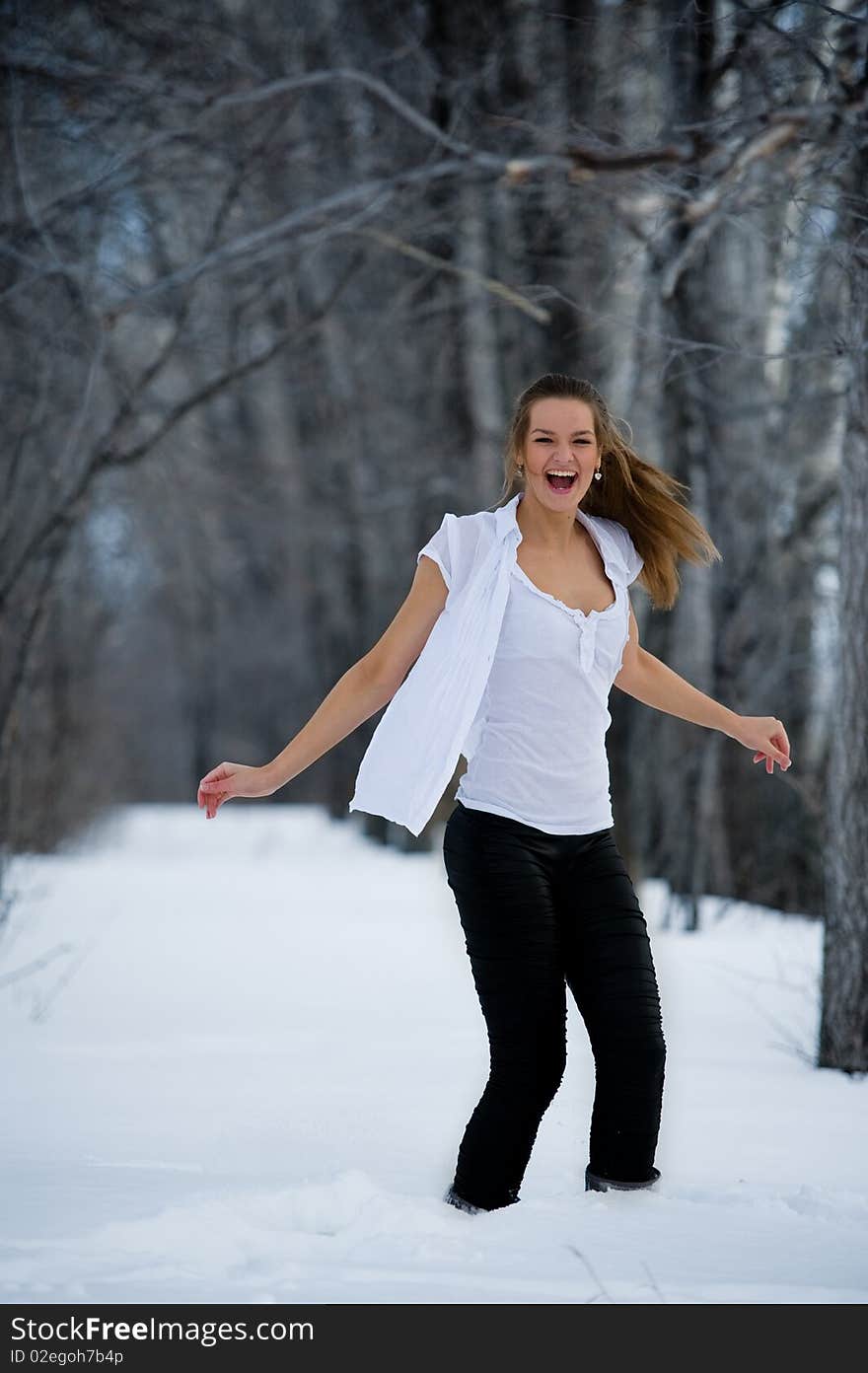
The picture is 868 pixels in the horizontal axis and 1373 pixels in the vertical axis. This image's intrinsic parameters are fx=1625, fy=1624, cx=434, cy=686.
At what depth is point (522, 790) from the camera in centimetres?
324

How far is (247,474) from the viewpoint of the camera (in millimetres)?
21422

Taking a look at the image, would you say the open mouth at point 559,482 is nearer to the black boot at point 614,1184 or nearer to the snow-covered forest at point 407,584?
the snow-covered forest at point 407,584

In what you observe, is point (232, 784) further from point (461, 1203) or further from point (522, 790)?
point (461, 1203)

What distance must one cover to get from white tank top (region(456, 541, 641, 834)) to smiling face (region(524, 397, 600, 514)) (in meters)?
0.21

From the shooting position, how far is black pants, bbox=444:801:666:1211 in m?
3.22

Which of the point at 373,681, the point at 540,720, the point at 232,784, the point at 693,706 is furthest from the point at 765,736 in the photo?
the point at 232,784

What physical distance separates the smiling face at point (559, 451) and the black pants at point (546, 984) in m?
0.68

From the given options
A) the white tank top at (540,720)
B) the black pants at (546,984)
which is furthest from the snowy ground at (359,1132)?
the white tank top at (540,720)

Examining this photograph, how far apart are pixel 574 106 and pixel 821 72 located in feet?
15.0

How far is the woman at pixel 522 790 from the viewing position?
322cm

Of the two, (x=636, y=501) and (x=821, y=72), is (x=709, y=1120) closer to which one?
(x=636, y=501)

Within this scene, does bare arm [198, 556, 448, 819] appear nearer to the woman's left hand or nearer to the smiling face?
the smiling face

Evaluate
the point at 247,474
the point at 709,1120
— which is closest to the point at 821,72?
the point at 709,1120

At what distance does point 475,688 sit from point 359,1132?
5.27ft
